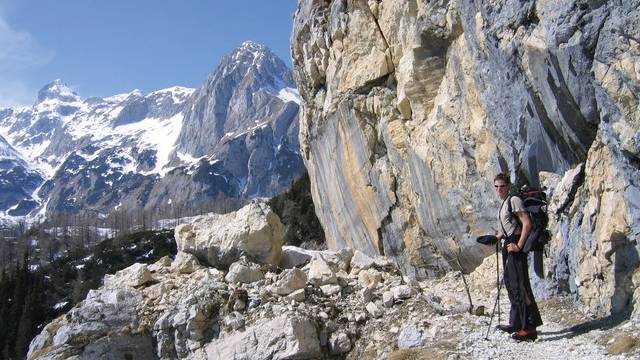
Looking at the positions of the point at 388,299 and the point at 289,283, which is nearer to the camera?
the point at 388,299

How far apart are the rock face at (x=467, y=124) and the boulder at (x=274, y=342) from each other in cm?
565

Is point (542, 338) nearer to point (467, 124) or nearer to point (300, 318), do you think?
point (300, 318)

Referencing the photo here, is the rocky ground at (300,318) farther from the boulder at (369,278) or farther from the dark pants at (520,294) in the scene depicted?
the dark pants at (520,294)

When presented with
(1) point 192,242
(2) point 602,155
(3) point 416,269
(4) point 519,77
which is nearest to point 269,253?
(1) point 192,242

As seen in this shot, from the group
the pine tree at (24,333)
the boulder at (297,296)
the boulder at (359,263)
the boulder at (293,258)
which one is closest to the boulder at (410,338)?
the boulder at (297,296)

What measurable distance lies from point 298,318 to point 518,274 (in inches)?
203

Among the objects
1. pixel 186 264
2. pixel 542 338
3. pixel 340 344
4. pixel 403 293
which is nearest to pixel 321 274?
pixel 403 293

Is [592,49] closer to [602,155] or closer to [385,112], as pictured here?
[602,155]

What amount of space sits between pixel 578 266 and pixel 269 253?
1024 centimetres

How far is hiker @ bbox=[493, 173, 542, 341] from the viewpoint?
32.1ft

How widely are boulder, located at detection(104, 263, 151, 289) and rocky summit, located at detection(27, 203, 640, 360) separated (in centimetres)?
4

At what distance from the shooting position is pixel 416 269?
21.4 metres

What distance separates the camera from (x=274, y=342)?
41.0ft

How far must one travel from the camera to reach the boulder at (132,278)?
16562 mm
